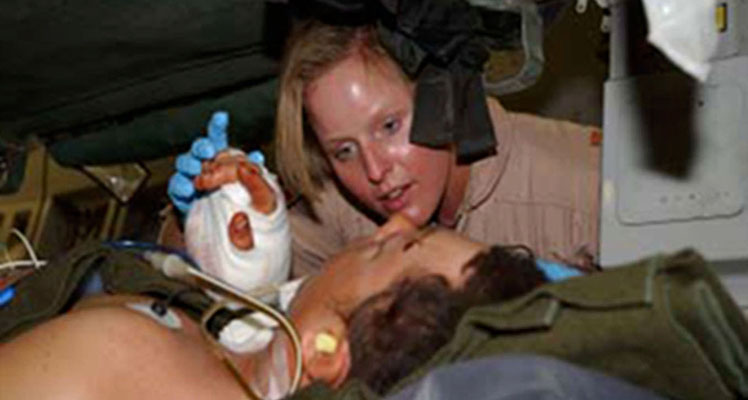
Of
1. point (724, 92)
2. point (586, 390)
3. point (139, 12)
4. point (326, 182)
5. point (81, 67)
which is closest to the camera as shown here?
point (586, 390)

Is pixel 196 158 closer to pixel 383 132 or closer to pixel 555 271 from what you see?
pixel 383 132

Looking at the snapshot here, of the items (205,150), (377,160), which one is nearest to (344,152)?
(377,160)

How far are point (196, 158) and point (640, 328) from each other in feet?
3.08

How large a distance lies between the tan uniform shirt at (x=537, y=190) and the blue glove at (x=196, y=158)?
1.39ft

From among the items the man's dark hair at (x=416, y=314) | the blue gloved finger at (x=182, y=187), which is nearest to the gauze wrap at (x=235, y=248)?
the blue gloved finger at (x=182, y=187)

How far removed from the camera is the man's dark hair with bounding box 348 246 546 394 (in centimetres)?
93

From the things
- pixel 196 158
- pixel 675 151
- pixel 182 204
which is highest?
pixel 675 151

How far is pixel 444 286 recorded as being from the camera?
3.25ft

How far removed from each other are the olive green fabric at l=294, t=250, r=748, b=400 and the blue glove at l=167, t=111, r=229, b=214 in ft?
2.48

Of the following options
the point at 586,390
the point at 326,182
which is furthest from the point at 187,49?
the point at 586,390

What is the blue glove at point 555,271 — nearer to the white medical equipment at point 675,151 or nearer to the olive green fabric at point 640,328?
the white medical equipment at point 675,151

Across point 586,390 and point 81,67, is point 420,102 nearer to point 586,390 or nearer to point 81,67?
point 81,67

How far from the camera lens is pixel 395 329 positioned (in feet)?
3.11

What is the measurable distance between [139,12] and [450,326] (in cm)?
76
